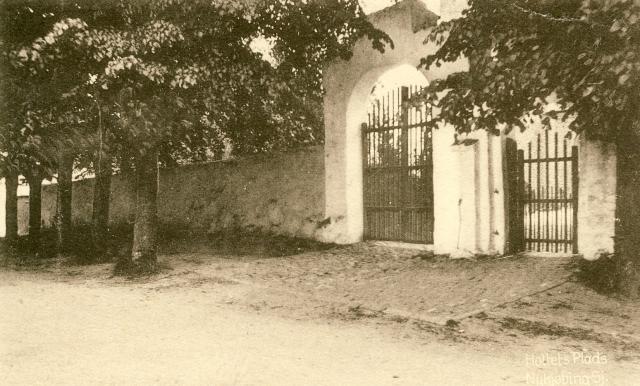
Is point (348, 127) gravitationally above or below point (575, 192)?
above

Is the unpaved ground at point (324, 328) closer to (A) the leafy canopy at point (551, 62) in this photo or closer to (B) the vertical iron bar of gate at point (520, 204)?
(B) the vertical iron bar of gate at point (520, 204)

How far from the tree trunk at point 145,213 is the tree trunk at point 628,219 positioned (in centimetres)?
636

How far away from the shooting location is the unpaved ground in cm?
372

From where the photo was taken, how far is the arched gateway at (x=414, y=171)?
7.18 meters

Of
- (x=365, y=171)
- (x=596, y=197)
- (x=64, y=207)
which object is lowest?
(x=64, y=207)

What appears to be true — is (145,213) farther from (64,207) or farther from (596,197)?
(596,197)

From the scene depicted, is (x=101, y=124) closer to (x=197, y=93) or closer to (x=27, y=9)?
(x=197, y=93)

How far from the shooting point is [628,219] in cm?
577

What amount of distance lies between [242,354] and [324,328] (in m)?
1.11

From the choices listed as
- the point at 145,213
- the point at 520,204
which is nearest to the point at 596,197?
the point at 520,204

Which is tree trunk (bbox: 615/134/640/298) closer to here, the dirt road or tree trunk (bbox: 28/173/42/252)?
the dirt road

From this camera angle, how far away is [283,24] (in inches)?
333

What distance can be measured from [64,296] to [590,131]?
6.45m

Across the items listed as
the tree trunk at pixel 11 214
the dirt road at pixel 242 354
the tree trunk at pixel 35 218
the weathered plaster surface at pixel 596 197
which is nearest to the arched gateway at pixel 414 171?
the weathered plaster surface at pixel 596 197
